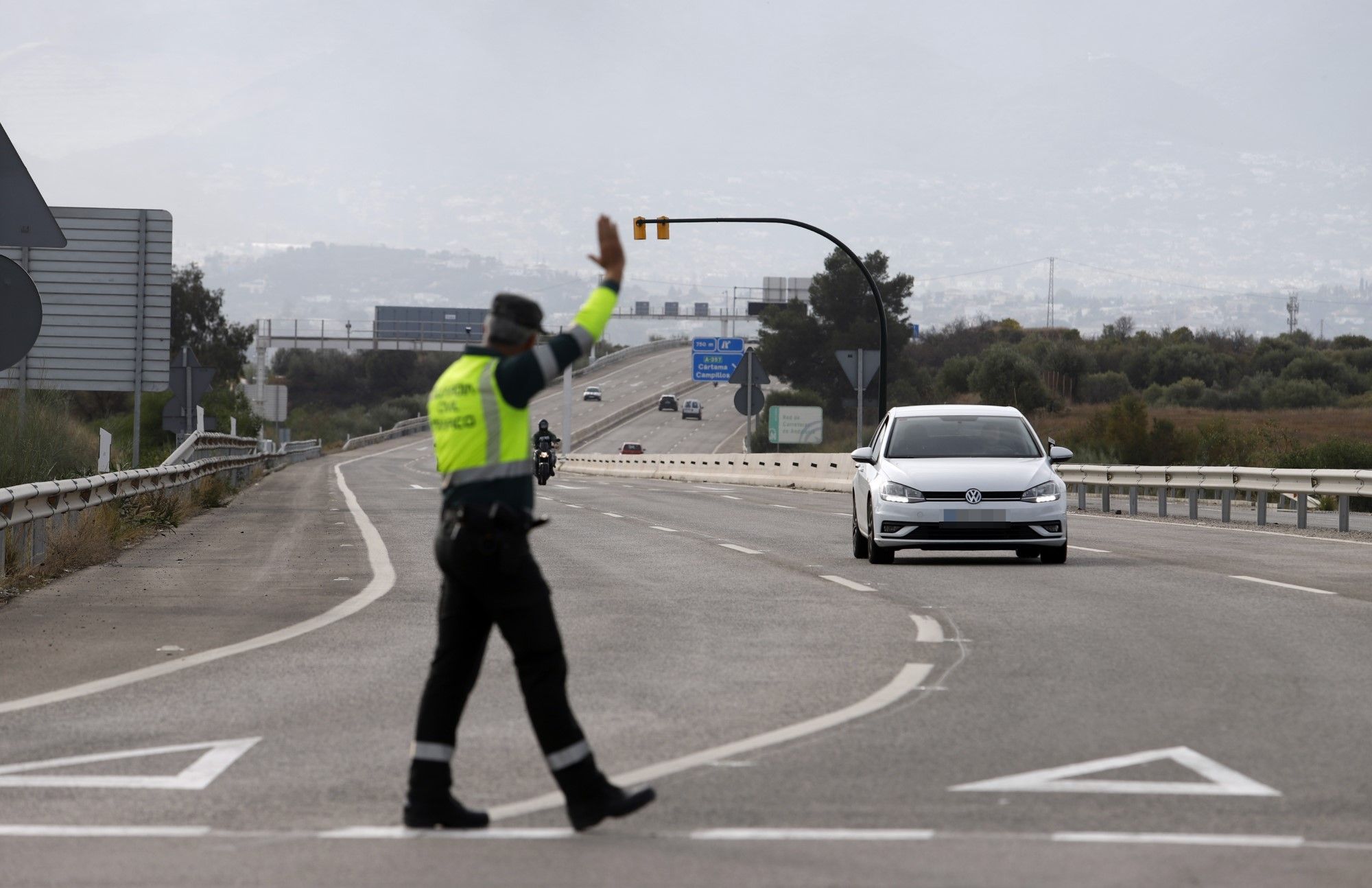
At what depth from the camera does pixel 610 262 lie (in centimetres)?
675

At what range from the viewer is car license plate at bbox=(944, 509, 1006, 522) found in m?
17.9

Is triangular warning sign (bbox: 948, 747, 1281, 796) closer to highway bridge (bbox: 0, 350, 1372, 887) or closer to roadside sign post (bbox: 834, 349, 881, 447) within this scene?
highway bridge (bbox: 0, 350, 1372, 887)

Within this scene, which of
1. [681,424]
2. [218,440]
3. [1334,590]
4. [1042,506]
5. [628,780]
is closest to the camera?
[628,780]

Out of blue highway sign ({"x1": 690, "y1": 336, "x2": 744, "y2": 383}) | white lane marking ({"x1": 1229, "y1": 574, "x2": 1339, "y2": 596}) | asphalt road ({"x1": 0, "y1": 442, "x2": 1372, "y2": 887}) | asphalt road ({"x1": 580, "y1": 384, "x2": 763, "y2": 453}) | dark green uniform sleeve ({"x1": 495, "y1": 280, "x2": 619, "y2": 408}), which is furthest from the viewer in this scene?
asphalt road ({"x1": 580, "y1": 384, "x2": 763, "y2": 453})

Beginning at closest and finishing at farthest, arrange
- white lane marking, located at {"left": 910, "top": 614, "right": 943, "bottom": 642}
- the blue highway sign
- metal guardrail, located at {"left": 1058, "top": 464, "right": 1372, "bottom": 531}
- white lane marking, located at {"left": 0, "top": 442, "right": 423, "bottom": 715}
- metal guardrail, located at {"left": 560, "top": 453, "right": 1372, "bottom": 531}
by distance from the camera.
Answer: white lane marking, located at {"left": 0, "top": 442, "right": 423, "bottom": 715}
white lane marking, located at {"left": 910, "top": 614, "right": 943, "bottom": 642}
metal guardrail, located at {"left": 1058, "top": 464, "right": 1372, "bottom": 531}
metal guardrail, located at {"left": 560, "top": 453, "right": 1372, "bottom": 531}
the blue highway sign

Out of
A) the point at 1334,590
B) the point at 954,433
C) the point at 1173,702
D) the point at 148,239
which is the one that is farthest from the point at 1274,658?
the point at 148,239

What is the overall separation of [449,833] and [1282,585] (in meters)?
10.7

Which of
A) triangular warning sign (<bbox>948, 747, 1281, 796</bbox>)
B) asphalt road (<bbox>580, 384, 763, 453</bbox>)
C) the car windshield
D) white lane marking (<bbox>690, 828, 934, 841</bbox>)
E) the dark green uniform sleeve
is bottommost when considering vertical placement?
asphalt road (<bbox>580, 384, 763, 453</bbox>)

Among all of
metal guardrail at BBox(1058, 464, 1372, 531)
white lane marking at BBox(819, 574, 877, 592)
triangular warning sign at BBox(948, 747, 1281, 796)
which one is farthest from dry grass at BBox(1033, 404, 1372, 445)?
triangular warning sign at BBox(948, 747, 1281, 796)

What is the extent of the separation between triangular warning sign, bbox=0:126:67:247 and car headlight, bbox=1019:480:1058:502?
28.7ft

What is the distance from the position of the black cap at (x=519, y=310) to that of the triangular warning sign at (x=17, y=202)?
8.53m

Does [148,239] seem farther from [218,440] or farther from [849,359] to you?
[849,359]

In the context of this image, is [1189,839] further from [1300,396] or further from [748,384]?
[1300,396]

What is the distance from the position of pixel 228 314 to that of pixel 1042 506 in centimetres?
12164
